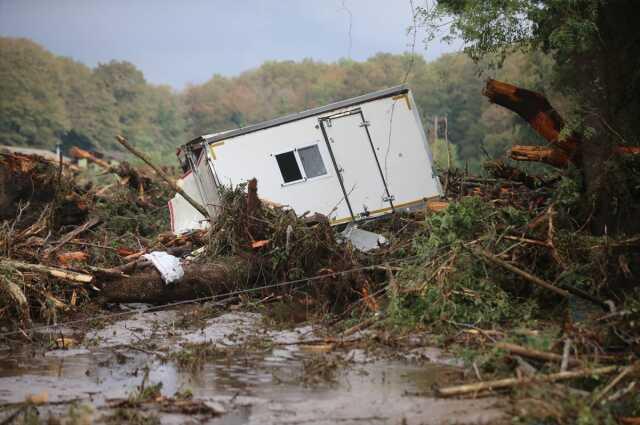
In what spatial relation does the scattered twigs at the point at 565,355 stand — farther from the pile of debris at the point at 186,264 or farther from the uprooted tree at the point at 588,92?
the pile of debris at the point at 186,264

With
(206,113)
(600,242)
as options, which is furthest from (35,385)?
(206,113)

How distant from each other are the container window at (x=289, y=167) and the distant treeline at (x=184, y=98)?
43.8 metres

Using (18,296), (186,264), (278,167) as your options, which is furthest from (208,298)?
(278,167)

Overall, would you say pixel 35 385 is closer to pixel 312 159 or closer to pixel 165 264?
pixel 165 264

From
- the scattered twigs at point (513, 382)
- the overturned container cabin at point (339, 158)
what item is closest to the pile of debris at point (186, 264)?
the overturned container cabin at point (339, 158)

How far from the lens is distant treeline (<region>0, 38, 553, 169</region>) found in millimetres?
77250

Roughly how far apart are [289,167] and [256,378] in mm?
8648

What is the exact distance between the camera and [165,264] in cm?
1181

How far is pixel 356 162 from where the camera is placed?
15.9m

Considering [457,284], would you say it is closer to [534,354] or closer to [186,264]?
[534,354]

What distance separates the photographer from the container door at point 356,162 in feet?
51.7

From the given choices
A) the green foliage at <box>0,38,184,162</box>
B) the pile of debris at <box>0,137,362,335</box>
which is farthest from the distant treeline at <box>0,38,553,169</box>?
the pile of debris at <box>0,137,362,335</box>

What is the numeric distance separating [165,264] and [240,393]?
198 inches

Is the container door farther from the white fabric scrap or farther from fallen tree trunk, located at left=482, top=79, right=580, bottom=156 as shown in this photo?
the white fabric scrap
